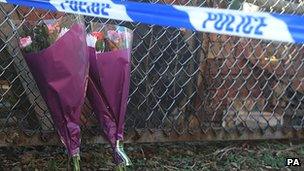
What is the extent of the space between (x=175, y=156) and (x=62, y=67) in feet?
4.73

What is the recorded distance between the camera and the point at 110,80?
2.45 metres

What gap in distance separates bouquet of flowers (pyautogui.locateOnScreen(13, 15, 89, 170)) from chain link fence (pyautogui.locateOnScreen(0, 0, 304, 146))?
0.38 metres

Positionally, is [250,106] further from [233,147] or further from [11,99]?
[11,99]

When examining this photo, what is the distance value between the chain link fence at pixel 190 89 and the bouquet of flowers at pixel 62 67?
0.38 m

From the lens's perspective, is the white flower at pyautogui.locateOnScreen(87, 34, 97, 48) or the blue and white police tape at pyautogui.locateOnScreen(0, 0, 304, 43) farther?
the white flower at pyautogui.locateOnScreen(87, 34, 97, 48)

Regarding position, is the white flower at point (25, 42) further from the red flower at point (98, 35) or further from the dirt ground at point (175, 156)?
the dirt ground at point (175, 156)

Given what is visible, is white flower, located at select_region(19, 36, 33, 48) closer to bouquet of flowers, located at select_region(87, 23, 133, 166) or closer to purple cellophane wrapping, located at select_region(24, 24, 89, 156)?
purple cellophane wrapping, located at select_region(24, 24, 89, 156)

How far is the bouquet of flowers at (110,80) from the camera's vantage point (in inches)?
96.2

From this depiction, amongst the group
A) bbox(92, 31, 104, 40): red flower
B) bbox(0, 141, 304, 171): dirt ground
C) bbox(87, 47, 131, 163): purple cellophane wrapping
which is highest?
bbox(92, 31, 104, 40): red flower

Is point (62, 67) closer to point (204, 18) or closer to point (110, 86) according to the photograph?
point (110, 86)

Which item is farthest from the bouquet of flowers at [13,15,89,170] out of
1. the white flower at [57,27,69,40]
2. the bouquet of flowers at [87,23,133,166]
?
the bouquet of flowers at [87,23,133,166]

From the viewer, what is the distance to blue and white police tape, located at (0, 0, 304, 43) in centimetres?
172

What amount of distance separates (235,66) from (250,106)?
1.11 feet

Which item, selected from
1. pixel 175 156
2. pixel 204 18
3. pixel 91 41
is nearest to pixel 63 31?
pixel 91 41
